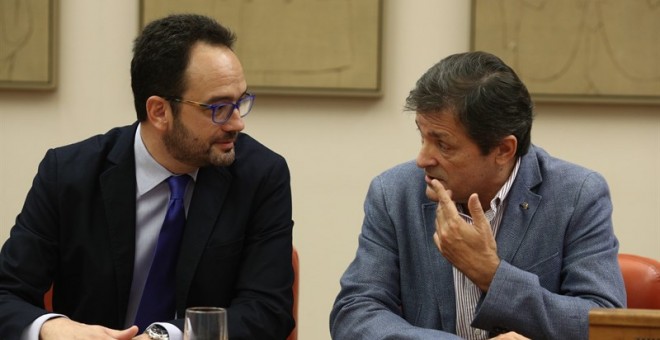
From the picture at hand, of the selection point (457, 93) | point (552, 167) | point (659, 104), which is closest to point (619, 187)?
point (659, 104)

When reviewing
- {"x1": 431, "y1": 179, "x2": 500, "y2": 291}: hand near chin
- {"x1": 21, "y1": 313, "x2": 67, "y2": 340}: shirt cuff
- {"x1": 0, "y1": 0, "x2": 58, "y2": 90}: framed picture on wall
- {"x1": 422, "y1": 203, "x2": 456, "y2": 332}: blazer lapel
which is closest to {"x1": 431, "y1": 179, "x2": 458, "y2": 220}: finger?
{"x1": 431, "y1": 179, "x2": 500, "y2": 291}: hand near chin

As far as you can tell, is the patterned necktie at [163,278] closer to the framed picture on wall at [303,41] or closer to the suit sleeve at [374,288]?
the suit sleeve at [374,288]

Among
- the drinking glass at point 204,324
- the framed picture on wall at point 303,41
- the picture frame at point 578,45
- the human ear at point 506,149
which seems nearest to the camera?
the drinking glass at point 204,324

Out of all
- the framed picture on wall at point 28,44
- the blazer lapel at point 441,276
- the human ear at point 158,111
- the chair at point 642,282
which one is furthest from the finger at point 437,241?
the framed picture on wall at point 28,44

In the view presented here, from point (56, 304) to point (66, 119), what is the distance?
1326mm

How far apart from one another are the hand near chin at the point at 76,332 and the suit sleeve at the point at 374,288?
54cm

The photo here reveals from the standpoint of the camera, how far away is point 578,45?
3857mm

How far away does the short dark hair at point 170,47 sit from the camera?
112 inches

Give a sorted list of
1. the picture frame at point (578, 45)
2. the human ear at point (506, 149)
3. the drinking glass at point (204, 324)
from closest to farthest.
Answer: the drinking glass at point (204, 324), the human ear at point (506, 149), the picture frame at point (578, 45)

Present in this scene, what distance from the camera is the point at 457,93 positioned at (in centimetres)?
265

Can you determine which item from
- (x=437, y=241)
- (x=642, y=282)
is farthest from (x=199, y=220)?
(x=642, y=282)

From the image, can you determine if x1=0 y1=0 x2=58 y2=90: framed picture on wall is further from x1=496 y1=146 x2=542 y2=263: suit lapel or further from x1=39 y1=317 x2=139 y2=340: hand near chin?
x1=496 y1=146 x2=542 y2=263: suit lapel

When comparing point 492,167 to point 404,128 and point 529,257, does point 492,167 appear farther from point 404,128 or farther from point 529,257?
point 404,128

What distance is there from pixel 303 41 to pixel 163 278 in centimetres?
141
